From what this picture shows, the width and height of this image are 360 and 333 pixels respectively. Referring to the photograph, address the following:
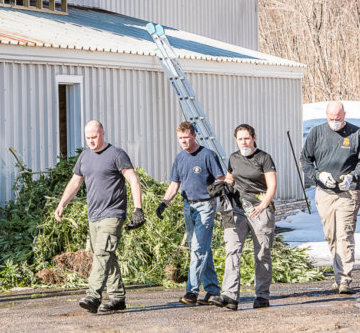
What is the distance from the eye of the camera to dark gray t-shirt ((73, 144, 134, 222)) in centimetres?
955

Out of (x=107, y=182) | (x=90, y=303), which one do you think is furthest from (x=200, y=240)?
(x=90, y=303)

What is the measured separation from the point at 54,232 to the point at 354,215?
4119 millimetres

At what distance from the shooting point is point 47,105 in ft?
50.8

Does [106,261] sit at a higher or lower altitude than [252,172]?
lower

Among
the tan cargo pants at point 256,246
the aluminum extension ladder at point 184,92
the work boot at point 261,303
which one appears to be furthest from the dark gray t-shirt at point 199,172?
the aluminum extension ladder at point 184,92

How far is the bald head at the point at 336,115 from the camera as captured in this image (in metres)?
10.7

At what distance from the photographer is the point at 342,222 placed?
35.7ft

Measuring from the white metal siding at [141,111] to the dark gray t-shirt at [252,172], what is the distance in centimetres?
564

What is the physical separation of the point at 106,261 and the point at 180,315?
907 millimetres

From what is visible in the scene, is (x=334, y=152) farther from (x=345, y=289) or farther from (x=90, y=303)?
(x=90, y=303)

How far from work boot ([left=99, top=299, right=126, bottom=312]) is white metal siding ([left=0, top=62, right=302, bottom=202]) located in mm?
5222

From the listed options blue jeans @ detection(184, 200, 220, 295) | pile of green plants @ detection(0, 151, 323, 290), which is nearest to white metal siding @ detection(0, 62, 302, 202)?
pile of green plants @ detection(0, 151, 323, 290)

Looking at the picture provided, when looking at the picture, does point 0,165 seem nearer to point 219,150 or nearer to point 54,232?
point 54,232

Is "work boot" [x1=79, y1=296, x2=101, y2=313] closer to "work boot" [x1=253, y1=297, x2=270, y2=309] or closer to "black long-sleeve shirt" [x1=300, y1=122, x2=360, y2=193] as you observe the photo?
"work boot" [x1=253, y1=297, x2=270, y2=309]
